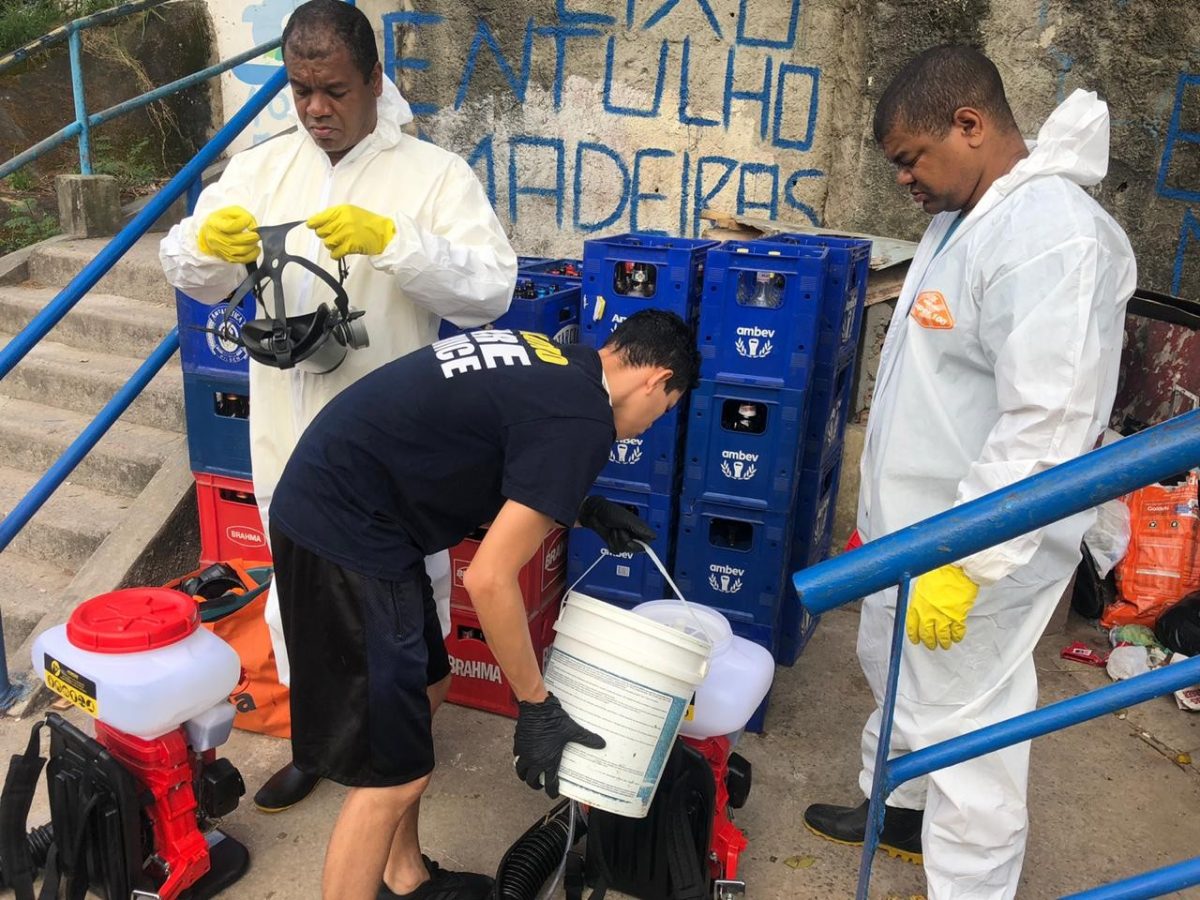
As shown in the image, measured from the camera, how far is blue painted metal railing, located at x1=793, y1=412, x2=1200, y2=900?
99cm

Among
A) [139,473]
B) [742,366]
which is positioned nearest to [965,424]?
[742,366]

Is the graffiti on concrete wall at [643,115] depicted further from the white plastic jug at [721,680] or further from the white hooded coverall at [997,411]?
the white plastic jug at [721,680]

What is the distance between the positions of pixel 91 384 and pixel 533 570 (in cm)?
261

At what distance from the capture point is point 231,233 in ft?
7.66

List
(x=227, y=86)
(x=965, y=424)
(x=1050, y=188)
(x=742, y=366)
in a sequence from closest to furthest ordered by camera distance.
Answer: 1. (x=1050, y=188)
2. (x=965, y=424)
3. (x=742, y=366)
4. (x=227, y=86)

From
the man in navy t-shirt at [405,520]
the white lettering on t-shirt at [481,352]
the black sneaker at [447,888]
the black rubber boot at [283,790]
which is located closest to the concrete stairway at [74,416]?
the black rubber boot at [283,790]

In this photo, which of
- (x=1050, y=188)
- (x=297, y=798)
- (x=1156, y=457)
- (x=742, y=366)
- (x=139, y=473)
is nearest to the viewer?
(x=1156, y=457)

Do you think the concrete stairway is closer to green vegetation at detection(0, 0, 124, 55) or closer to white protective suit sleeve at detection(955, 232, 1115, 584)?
green vegetation at detection(0, 0, 124, 55)

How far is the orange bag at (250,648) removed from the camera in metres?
2.93

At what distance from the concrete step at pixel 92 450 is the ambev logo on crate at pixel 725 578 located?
7.92 ft

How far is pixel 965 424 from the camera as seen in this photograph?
2137 millimetres

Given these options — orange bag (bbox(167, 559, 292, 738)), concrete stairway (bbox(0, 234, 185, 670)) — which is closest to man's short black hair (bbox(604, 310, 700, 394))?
orange bag (bbox(167, 559, 292, 738))

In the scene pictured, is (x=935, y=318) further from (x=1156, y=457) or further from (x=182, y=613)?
(x=182, y=613)

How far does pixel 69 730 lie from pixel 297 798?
74 centimetres
